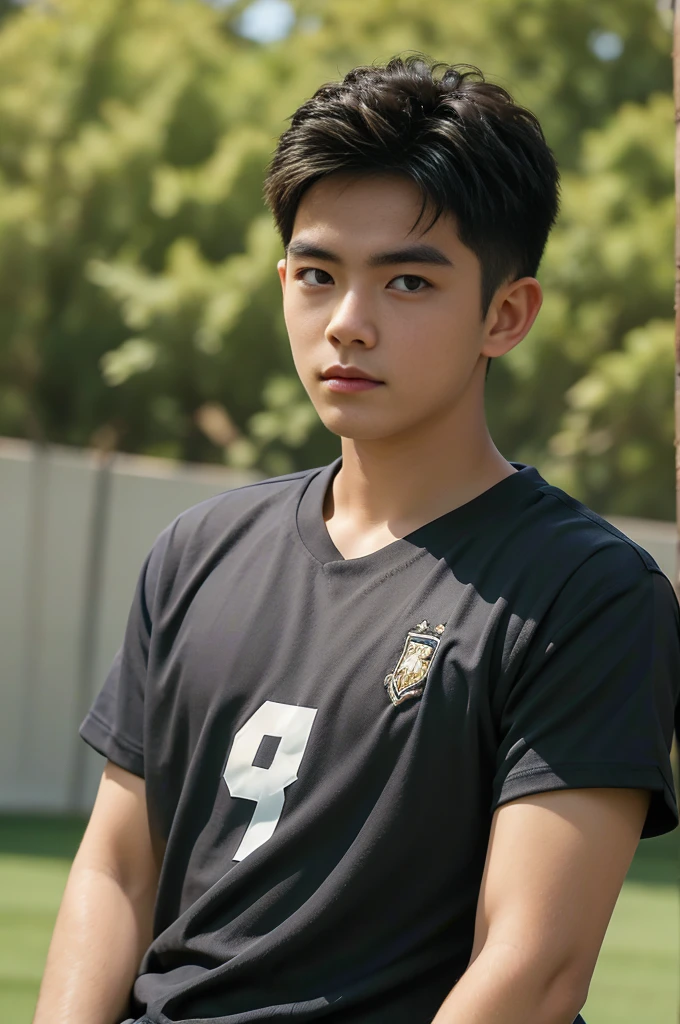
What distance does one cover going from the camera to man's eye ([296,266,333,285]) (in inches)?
61.5

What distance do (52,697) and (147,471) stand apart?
4.11ft

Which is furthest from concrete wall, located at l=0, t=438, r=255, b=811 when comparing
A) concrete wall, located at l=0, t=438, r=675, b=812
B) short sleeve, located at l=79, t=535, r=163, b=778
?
short sleeve, located at l=79, t=535, r=163, b=778

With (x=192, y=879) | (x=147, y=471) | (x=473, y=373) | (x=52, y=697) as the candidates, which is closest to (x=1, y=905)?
(x=52, y=697)

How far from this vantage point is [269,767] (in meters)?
1.51

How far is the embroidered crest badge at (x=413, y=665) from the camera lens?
145 centimetres

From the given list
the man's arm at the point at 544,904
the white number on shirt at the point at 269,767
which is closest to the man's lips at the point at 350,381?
the white number on shirt at the point at 269,767

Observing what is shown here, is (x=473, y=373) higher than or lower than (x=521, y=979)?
higher

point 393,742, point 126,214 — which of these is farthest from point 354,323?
point 126,214

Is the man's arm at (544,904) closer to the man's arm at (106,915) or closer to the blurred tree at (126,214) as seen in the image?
the man's arm at (106,915)

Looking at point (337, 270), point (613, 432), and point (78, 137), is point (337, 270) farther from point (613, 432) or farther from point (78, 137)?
point (78, 137)

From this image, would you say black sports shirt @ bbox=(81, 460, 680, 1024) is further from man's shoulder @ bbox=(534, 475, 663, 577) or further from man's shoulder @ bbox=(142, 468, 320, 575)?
man's shoulder @ bbox=(142, 468, 320, 575)

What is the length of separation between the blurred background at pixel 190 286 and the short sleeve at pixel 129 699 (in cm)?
470

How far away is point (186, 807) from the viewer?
1.59m

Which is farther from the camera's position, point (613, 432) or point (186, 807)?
point (613, 432)
